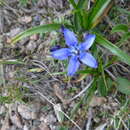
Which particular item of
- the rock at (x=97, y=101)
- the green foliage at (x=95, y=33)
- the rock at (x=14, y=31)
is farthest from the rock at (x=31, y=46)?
the rock at (x=97, y=101)

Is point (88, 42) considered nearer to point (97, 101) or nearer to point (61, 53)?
point (61, 53)

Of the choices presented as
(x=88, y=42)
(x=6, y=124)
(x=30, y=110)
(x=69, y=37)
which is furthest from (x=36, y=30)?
(x=6, y=124)

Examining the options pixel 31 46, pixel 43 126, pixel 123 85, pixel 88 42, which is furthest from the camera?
pixel 31 46

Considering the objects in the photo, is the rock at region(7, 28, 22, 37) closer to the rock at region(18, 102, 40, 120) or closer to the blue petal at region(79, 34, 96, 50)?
the rock at region(18, 102, 40, 120)

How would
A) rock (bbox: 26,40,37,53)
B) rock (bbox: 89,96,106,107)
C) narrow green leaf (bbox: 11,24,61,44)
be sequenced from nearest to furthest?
narrow green leaf (bbox: 11,24,61,44) < rock (bbox: 89,96,106,107) < rock (bbox: 26,40,37,53)

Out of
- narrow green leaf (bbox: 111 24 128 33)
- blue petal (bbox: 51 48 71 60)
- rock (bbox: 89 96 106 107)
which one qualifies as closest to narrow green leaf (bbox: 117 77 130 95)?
rock (bbox: 89 96 106 107)

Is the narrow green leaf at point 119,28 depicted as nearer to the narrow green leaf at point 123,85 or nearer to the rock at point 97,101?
the narrow green leaf at point 123,85
